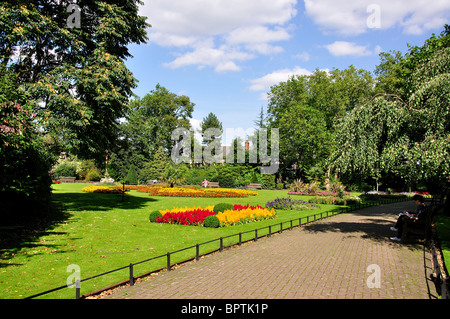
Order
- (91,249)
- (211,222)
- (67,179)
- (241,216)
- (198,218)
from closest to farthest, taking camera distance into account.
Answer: (91,249), (211,222), (198,218), (241,216), (67,179)

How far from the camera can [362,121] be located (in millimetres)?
11367

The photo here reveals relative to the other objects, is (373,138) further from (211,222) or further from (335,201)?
(335,201)

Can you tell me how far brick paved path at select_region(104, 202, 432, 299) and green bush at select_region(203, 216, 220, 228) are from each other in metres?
3.11

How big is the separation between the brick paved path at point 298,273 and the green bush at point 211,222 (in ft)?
10.2

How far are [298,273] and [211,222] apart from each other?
7.49 metres

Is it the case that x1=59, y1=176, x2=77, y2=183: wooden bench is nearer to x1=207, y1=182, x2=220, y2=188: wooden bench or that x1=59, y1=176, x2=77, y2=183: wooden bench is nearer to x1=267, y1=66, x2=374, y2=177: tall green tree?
x1=207, y1=182, x2=220, y2=188: wooden bench

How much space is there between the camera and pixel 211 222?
582 inches

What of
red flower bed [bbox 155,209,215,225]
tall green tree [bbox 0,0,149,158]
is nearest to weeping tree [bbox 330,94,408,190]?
red flower bed [bbox 155,209,215,225]

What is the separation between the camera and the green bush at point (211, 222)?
1475cm

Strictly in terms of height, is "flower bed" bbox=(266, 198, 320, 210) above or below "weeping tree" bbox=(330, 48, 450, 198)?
below

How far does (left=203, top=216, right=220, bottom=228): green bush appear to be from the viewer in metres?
14.8

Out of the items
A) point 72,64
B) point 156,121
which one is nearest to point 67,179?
point 156,121

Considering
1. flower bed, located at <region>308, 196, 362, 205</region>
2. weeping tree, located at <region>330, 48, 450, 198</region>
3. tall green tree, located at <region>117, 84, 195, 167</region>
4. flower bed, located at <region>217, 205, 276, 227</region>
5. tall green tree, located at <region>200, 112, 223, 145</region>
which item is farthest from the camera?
tall green tree, located at <region>200, 112, 223, 145</region>
